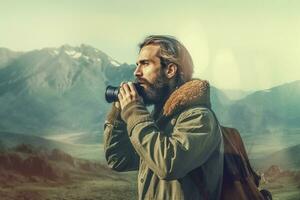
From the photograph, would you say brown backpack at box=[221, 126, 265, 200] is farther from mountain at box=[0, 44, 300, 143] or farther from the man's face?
mountain at box=[0, 44, 300, 143]

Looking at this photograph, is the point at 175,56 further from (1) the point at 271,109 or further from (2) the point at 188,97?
(1) the point at 271,109

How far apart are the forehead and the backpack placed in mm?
662

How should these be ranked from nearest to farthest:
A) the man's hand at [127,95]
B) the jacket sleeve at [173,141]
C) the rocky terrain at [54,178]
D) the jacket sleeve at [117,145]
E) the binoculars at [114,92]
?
the jacket sleeve at [173,141], the man's hand at [127,95], the binoculars at [114,92], the jacket sleeve at [117,145], the rocky terrain at [54,178]

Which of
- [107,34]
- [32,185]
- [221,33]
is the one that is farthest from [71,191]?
[221,33]

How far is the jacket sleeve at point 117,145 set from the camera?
422 centimetres

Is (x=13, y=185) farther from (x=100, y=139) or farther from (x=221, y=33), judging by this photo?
(x=221, y=33)

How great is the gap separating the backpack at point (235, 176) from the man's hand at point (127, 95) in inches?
22.1

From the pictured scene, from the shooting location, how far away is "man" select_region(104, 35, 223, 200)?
3664 mm

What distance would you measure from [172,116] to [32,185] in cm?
227

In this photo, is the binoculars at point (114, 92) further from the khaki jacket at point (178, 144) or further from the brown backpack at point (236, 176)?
the brown backpack at point (236, 176)

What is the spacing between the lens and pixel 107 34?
6.18m

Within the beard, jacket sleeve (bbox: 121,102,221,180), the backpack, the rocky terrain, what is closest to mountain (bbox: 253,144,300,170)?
the rocky terrain

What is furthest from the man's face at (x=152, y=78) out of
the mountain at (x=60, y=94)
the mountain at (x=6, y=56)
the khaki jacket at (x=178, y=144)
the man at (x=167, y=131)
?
the mountain at (x=6, y=56)

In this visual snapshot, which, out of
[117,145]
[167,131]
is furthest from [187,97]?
[117,145]
